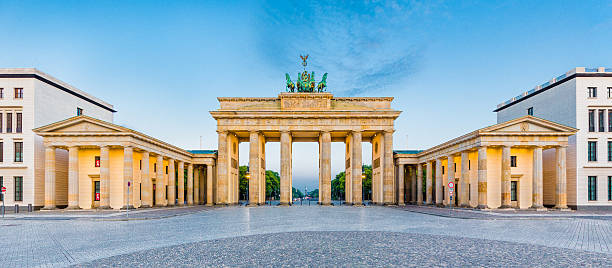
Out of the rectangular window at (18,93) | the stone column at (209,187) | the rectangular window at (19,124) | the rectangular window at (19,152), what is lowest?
the stone column at (209,187)

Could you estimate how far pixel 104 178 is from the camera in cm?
3984

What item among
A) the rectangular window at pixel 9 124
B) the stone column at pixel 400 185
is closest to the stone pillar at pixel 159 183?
the rectangular window at pixel 9 124

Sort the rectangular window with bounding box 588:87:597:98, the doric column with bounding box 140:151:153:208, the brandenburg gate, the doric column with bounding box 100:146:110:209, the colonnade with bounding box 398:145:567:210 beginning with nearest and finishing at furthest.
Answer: the doric column with bounding box 100:146:110:209, the colonnade with bounding box 398:145:567:210, the rectangular window with bounding box 588:87:597:98, the doric column with bounding box 140:151:153:208, the brandenburg gate

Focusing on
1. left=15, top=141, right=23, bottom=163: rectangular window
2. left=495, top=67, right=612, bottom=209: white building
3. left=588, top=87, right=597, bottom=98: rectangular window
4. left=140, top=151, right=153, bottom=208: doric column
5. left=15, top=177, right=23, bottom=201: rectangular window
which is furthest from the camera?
left=140, top=151, right=153, bottom=208: doric column

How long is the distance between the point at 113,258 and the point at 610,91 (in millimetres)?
50769

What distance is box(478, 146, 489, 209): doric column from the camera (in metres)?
39.8

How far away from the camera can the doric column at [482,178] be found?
131 feet

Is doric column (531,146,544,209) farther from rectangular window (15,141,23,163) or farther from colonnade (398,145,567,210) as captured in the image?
rectangular window (15,141,23,163)

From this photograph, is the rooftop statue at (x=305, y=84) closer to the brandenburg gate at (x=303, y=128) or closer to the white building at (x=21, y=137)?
the brandenburg gate at (x=303, y=128)

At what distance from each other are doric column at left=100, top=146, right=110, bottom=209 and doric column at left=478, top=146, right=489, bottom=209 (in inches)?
1546

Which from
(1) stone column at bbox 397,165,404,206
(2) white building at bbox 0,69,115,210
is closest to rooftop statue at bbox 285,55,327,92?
(1) stone column at bbox 397,165,404,206

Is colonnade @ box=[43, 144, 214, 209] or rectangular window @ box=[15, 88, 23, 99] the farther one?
rectangular window @ box=[15, 88, 23, 99]

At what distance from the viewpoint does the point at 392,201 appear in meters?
53.3

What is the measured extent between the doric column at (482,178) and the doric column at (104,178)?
39279 millimetres
